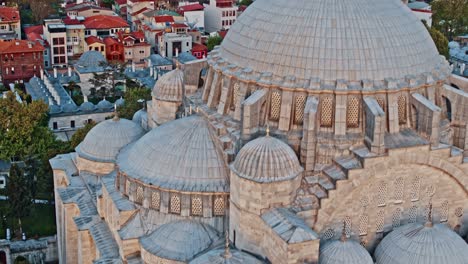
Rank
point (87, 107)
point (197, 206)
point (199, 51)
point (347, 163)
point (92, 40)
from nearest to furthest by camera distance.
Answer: point (347, 163)
point (197, 206)
point (87, 107)
point (199, 51)
point (92, 40)

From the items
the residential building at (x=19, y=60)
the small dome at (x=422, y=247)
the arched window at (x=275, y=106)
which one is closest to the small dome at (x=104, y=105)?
the residential building at (x=19, y=60)

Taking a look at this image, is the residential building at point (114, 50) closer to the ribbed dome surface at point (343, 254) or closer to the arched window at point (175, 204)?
the arched window at point (175, 204)

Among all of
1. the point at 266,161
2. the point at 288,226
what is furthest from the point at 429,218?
the point at 266,161

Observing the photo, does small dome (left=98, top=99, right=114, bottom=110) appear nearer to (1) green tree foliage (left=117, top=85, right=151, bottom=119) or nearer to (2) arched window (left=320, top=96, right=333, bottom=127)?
(1) green tree foliage (left=117, top=85, right=151, bottom=119)

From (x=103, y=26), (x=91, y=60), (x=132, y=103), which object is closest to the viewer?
(x=132, y=103)

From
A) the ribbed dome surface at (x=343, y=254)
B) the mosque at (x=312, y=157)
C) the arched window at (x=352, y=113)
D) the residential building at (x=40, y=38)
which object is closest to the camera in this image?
the ribbed dome surface at (x=343, y=254)

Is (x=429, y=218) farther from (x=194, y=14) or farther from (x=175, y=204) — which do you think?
(x=194, y=14)

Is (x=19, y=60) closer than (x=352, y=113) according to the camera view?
No
